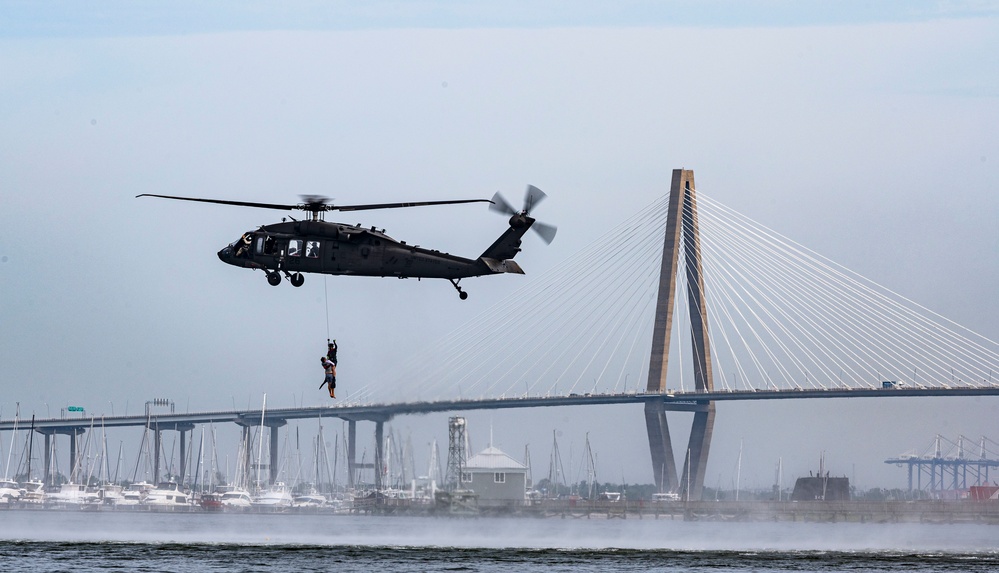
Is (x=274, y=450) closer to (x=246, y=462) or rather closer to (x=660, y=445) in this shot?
(x=246, y=462)

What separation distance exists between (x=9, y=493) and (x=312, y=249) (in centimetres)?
11111

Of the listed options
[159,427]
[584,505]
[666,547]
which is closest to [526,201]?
[666,547]

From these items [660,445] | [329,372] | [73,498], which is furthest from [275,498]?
[329,372]

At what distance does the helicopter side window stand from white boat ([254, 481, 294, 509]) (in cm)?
9330

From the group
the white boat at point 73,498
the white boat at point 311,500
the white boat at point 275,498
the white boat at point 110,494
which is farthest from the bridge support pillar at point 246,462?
the white boat at point 73,498

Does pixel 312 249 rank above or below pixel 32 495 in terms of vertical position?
above

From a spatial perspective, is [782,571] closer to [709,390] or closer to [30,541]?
[30,541]

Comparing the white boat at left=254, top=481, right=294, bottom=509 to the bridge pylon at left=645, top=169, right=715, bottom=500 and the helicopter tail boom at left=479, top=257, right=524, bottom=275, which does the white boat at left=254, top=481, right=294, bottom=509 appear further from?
the helicopter tail boom at left=479, top=257, right=524, bottom=275

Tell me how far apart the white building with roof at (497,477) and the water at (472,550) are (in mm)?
20747

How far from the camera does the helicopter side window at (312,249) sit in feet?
146

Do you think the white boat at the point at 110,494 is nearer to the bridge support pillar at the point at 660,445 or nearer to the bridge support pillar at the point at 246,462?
the bridge support pillar at the point at 246,462

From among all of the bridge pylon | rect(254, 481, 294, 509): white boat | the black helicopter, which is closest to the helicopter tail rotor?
the black helicopter

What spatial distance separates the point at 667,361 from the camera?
361 ft

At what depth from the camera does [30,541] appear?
222 ft
